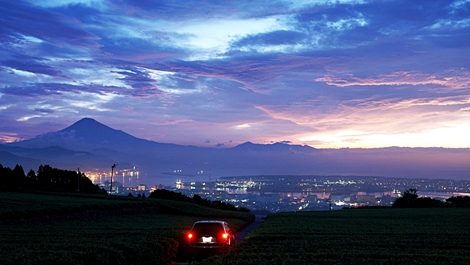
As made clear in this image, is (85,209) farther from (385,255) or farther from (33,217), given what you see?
(385,255)

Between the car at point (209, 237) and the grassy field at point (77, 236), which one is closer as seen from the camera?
the grassy field at point (77, 236)

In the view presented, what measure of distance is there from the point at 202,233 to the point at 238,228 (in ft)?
65.9

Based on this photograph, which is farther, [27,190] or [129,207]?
[27,190]

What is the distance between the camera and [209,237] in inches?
882

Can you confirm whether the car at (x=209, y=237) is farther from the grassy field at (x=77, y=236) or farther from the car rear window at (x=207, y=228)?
the grassy field at (x=77, y=236)

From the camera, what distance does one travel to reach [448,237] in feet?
86.3

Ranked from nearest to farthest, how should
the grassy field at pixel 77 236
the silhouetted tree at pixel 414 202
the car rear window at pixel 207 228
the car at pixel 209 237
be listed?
the grassy field at pixel 77 236 → the car at pixel 209 237 → the car rear window at pixel 207 228 → the silhouetted tree at pixel 414 202

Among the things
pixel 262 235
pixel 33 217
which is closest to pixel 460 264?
pixel 262 235

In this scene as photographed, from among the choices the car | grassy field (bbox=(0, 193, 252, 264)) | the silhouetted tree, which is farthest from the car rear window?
the silhouetted tree

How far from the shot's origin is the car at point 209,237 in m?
22.3

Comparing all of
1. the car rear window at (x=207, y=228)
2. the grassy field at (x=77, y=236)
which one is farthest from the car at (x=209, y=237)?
the grassy field at (x=77, y=236)

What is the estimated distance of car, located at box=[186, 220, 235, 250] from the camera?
22297 millimetres

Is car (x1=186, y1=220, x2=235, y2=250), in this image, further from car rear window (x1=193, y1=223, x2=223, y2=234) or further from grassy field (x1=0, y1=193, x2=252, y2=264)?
grassy field (x1=0, y1=193, x2=252, y2=264)

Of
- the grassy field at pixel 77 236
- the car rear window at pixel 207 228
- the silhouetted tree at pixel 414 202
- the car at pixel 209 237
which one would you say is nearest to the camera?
the grassy field at pixel 77 236
